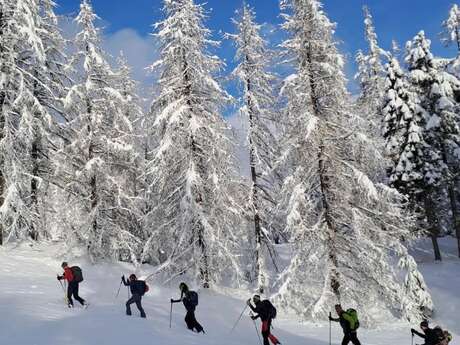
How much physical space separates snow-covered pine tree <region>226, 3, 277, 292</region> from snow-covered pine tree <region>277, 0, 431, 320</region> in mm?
3319

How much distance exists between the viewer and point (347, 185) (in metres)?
20.1

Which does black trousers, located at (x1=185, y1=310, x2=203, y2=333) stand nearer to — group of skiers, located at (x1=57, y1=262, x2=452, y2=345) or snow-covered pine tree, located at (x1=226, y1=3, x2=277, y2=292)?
group of skiers, located at (x1=57, y1=262, x2=452, y2=345)

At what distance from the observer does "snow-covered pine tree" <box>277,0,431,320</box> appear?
19906 millimetres

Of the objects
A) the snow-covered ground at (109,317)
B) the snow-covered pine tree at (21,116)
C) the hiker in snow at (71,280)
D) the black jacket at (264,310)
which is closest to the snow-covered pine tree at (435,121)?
the snow-covered ground at (109,317)

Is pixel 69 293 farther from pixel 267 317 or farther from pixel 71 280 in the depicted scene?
pixel 267 317

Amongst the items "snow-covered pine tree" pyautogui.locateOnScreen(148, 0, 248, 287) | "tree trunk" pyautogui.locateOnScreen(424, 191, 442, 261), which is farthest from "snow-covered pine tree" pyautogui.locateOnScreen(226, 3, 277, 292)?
"tree trunk" pyautogui.locateOnScreen(424, 191, 442, 261)

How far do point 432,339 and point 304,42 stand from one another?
41.1 ft

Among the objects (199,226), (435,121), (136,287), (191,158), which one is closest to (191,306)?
(136,287)

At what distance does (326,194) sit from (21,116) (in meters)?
14.1

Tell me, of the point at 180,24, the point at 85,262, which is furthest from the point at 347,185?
the point at 85,262

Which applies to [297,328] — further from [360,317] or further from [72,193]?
[72,193]

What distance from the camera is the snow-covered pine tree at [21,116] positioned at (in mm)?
20891

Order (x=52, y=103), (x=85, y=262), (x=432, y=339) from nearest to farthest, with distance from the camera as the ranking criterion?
(x=432, y=339)
(x=85, y=262)
(x=52, y=103)

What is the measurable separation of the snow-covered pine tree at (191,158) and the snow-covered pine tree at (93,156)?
2705 mm
